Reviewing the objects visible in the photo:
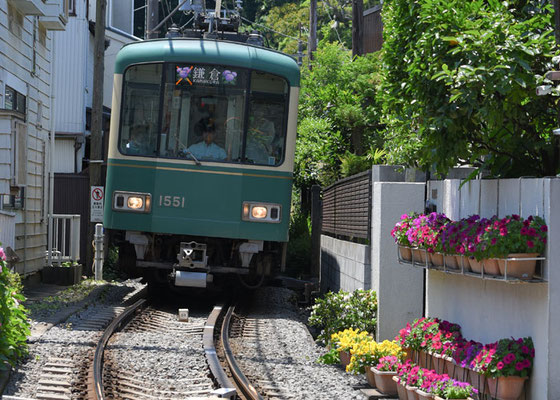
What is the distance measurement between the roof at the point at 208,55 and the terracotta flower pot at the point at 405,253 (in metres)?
4.87

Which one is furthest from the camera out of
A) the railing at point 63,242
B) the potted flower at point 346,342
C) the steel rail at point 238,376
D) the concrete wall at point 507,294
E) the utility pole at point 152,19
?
the utility pole at point 152,19

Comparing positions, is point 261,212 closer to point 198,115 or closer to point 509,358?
point 198,115

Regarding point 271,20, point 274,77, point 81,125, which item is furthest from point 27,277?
point 271,20

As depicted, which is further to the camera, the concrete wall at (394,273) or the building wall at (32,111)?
the building wall at (32,111)

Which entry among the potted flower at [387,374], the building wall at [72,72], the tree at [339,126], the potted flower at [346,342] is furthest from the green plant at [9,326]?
the building wall at [72,72]

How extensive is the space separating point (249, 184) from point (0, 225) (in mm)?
3459

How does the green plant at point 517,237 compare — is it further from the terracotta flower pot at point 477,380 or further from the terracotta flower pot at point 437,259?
the terracotta flower pot at point 437,259

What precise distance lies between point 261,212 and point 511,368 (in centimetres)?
633

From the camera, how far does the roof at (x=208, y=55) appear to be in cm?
1166

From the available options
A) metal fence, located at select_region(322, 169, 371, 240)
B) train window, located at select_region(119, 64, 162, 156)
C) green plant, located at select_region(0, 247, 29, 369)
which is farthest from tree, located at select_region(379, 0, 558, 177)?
train window, located at select_region(119, 64, 162, 156)

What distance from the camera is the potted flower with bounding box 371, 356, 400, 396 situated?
22.8 feet

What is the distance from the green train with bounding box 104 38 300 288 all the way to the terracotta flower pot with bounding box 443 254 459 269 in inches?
205

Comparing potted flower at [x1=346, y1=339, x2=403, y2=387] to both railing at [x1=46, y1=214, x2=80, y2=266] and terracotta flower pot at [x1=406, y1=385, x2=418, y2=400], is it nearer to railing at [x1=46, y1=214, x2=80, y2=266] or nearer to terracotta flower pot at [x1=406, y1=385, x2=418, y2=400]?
terracotta flower pot at [x1=406, y1=385, x2=418, y2=400]

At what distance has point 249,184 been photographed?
38.0ft
